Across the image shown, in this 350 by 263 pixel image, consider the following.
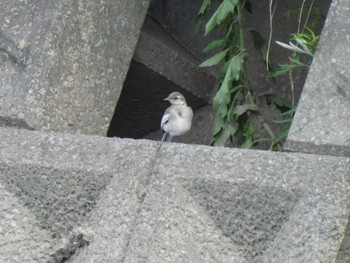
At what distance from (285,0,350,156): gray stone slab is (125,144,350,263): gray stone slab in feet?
0.26

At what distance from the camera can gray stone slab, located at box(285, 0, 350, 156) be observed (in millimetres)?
2350

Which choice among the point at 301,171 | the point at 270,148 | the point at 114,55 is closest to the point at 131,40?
the point at 114,55

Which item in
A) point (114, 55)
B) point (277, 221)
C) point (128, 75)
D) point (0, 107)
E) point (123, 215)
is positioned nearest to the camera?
point (277, 221)

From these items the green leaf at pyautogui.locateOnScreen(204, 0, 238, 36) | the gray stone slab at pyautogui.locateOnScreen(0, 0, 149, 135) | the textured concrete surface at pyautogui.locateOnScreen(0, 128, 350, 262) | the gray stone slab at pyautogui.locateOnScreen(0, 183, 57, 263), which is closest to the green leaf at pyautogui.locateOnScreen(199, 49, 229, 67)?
the green leaf at pyautogui.locateOnScreen(204, 0, 238, 36)

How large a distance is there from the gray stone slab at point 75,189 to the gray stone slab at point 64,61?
0.23 meters

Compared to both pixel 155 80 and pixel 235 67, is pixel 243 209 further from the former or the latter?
pixel 155 80

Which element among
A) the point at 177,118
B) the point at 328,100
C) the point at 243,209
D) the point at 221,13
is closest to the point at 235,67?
the point at 221,13

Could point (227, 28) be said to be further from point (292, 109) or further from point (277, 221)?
point (277, 221)

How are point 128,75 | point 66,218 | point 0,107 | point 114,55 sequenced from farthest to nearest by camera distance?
point 128,75, point 114,55, point 0,107, point 66,218

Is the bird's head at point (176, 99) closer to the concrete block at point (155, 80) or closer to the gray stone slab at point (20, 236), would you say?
the concrete block at point (155, 80)

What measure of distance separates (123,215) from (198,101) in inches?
49.4

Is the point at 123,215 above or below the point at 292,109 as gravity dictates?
below

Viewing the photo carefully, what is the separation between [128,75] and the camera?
3.47 metres

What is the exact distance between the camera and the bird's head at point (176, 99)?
3.52 m
